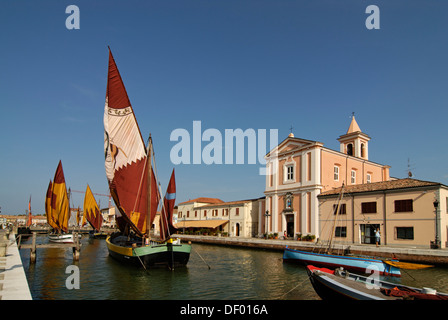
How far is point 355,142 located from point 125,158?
36732 mm

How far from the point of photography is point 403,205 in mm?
30469

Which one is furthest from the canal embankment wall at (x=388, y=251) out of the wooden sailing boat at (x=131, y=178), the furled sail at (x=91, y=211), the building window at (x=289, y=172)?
the furled sail at (x=91, y=211)

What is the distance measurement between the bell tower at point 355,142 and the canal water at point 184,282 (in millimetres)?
27256

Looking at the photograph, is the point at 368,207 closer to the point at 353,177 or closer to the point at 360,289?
the point at 353,177

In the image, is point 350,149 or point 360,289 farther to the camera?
point 350,149

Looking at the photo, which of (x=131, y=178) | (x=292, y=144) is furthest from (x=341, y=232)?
(x=131, y=178)

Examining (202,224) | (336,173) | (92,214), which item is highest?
(336,173)

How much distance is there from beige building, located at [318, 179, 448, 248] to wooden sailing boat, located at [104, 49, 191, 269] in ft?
42.8

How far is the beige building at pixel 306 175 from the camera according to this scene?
40312mm

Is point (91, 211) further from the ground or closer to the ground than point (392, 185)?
closer to the ground

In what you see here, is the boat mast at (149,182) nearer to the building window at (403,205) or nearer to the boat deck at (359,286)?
the boat deck at (359,286)

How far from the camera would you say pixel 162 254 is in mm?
20859

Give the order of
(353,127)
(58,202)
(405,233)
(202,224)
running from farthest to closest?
1. (202,224)
2. (353,127)
3. (58,202)
4. (405,233)
